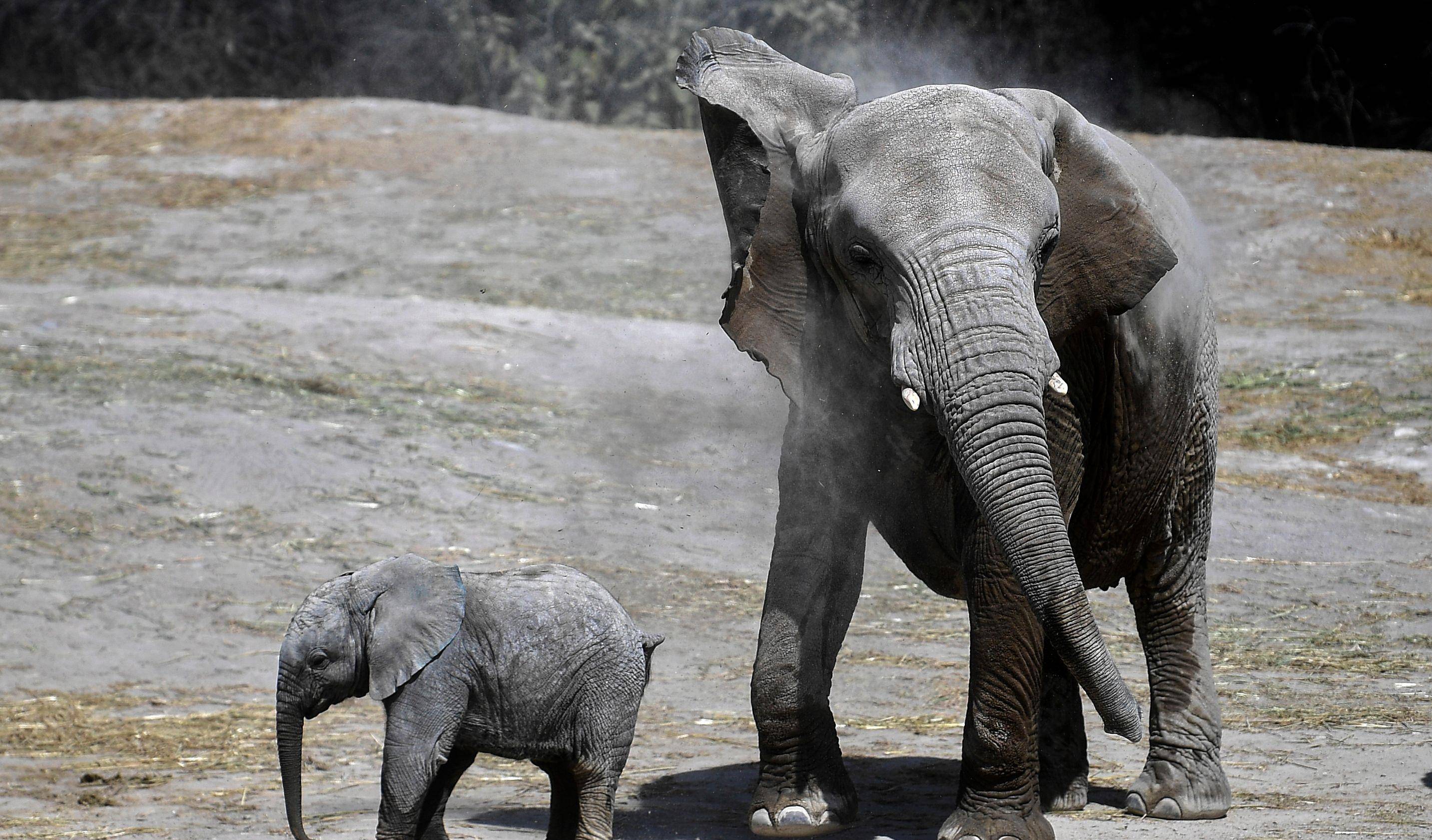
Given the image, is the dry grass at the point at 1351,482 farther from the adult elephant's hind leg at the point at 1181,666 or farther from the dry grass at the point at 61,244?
the dry grass at the point at 61,244

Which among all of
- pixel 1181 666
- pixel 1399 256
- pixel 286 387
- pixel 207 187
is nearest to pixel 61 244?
pixel 207 187

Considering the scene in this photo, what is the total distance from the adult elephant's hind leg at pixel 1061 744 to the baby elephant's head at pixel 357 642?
6.97ft

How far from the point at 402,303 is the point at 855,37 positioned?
29.3ft

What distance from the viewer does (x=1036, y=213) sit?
428cm

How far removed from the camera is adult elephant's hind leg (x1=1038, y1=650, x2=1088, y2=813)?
220 inches

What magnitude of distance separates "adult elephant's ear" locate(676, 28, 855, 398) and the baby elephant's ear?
1097mm

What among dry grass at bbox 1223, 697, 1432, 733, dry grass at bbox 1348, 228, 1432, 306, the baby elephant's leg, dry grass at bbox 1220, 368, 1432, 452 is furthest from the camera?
dry grass at bbox 1348, 228, 1432, 306

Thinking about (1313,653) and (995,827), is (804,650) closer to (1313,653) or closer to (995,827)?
(995,827)

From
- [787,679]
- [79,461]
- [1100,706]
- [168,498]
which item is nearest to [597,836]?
[787,679]

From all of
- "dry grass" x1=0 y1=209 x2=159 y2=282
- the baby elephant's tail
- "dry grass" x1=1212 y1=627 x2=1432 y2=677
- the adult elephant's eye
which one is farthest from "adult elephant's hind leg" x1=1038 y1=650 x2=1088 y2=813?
"dry grass" x1=0 y1=209 x2=159 y2=282

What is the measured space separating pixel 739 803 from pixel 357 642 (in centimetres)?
172

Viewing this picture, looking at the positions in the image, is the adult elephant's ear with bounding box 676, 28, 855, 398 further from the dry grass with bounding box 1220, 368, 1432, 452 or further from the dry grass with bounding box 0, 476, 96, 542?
the dry grass with bounding box 1220, 368, 1432, 452

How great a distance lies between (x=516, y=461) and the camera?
10727 mm

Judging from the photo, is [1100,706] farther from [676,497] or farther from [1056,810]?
[676,497]
